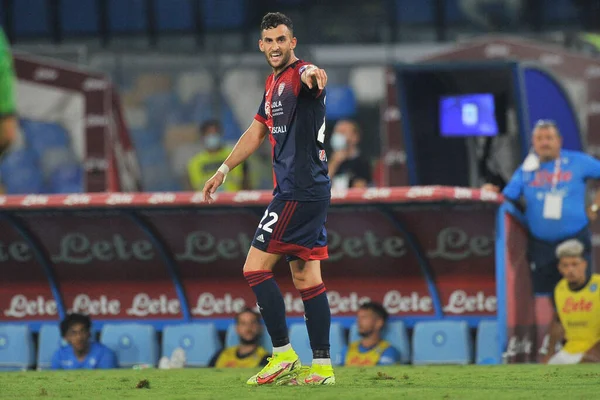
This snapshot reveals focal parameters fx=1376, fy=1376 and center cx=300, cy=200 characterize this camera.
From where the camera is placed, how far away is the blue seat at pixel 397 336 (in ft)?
36.3

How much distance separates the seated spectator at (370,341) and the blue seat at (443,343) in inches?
7.9

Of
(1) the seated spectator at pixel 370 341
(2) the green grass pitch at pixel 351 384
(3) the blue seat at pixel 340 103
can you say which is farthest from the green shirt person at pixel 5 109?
(3) the blue seat at pixel 340 103

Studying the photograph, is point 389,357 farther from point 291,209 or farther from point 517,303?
point 291,209

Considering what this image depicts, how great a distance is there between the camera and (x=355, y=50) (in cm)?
1723

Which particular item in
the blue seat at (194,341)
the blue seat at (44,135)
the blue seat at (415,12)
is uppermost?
the blue seat at (415,12)

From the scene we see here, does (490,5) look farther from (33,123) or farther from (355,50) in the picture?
(33,123)

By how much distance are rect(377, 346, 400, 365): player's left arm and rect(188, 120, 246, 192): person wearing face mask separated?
15.5 ft

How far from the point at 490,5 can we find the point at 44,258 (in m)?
7.91

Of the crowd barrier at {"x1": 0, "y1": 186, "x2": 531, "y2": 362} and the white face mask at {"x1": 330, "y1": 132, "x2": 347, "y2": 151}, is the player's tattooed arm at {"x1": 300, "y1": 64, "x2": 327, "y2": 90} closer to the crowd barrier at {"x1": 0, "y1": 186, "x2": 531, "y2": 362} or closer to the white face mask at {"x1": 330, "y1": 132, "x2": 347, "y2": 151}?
the crowd barrier at {"x1": 0, "y1": 186, "x2": 531, "y2": 362}

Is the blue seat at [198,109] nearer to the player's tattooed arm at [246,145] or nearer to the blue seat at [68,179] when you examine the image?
the blue seat at [68,179]

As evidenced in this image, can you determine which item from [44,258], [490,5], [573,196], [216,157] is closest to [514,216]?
[573,196]

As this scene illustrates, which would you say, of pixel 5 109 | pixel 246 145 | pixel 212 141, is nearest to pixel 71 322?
pixel 246 145

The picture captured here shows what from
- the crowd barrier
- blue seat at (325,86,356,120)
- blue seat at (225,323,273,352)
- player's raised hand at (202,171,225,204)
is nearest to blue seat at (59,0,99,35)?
blue seat at (325,86,356,120)

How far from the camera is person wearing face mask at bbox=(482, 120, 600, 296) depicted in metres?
11.3
